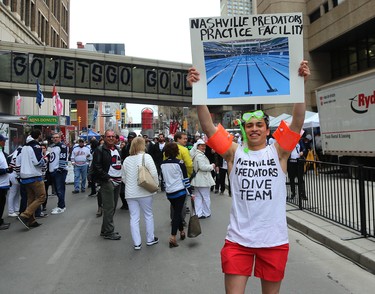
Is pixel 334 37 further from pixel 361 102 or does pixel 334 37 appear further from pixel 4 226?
pixel 4 226

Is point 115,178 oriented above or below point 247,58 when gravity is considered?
below

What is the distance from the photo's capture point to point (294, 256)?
5406 mm

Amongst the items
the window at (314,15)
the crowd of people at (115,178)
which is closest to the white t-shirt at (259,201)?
the crowd of people at (115,178)

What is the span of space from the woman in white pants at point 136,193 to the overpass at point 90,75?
2128 cm

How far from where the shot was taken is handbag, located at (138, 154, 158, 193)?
568 centimetres

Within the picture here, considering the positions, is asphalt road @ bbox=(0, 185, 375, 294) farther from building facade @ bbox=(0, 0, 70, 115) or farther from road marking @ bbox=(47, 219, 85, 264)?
building facade @ bbox=(0, 0, 70, 115)

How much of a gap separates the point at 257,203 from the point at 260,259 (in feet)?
1.36

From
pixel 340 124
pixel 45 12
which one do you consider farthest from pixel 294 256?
pixel 45 12

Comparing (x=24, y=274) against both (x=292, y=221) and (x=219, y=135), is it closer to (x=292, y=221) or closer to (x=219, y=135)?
(x=219, y=135)

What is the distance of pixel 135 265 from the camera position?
5.07 m

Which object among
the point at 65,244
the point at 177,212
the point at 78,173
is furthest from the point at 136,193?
the point at 78,173

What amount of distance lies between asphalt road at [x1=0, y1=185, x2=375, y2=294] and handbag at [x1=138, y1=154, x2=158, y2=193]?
1.01m

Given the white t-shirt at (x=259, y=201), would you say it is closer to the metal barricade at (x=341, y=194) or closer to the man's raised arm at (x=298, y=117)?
the man's raised arm at (x=298, y=117)

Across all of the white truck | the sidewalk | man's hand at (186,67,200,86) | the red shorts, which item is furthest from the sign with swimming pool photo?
the white truck
